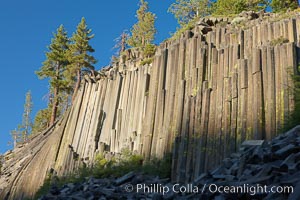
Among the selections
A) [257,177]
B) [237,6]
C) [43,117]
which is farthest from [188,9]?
[257,177]

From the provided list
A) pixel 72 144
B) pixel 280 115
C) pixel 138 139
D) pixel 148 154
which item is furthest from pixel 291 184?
pixel 72 144

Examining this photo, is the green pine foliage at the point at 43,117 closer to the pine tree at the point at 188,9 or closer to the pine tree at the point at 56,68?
the pine tree at the point at 56,68

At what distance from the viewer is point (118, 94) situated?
1628cm

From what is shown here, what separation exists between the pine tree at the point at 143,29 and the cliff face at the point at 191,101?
17.8 m

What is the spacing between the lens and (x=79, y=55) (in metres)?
31.7

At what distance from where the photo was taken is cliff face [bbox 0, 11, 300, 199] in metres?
9.61

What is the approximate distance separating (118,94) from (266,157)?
34.0 ft

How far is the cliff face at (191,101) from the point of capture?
961 centimetres

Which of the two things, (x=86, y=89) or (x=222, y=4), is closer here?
(x=86, y=89)

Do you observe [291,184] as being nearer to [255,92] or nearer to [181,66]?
[255,92]

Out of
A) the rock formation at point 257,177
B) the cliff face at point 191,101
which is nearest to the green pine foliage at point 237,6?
the cliff face at point 191,101

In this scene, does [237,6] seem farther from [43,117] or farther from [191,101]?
[43,117]

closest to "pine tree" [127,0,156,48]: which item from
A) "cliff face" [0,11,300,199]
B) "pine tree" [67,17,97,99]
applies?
"pine tree" [67,17,97,99]

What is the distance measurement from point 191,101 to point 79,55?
71.5ft
